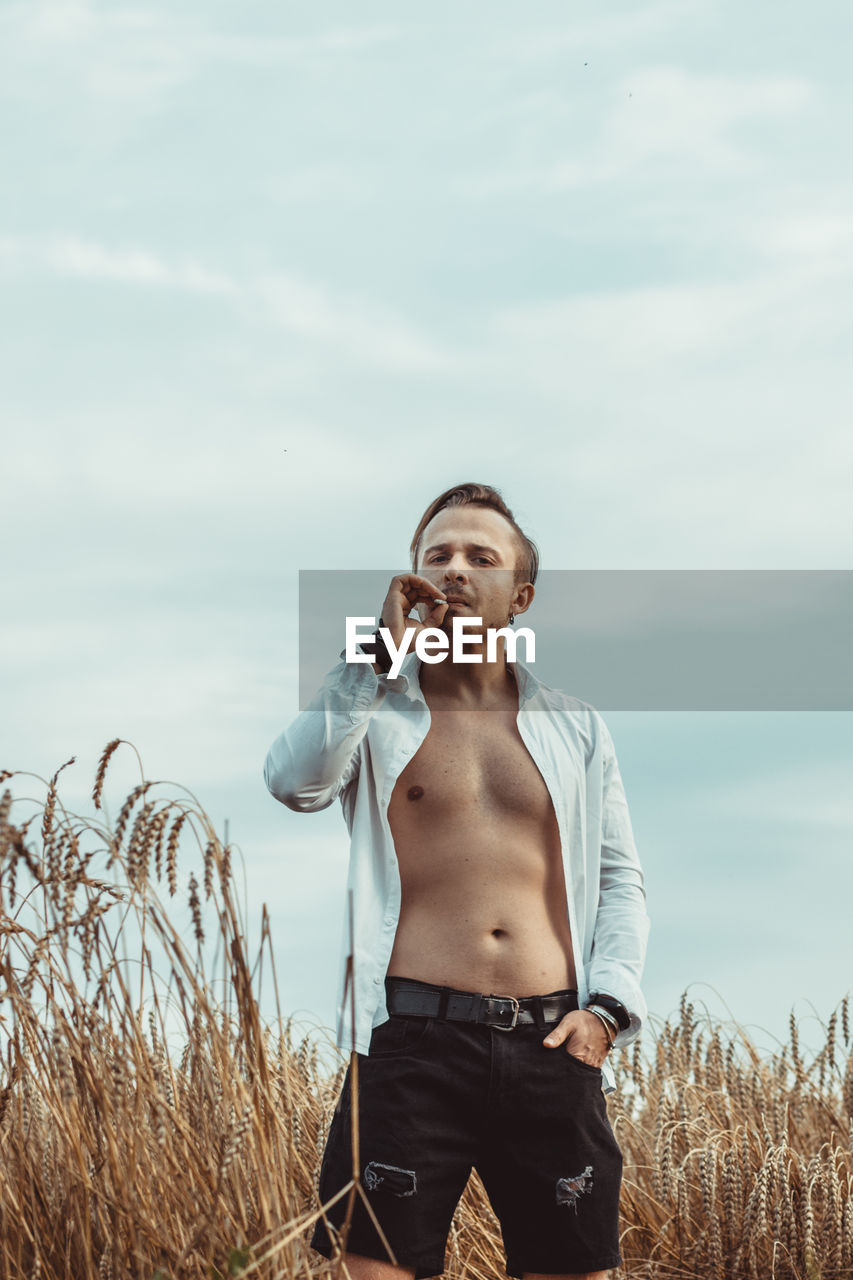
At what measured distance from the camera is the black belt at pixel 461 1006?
299cm

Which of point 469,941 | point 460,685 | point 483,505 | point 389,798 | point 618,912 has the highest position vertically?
point 483,505

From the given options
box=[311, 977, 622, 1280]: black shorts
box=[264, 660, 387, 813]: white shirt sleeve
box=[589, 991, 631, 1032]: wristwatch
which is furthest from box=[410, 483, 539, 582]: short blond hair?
box=[311, 977, 622, 1280]: black shorts

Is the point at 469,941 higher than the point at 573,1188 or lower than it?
higher

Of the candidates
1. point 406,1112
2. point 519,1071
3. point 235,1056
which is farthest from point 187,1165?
point 519,1071

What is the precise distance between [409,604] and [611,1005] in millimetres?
1032

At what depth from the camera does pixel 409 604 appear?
10.3 feet

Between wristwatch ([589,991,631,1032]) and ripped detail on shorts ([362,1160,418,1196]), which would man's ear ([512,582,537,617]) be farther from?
ripped detail on shorts ([362,1160,418,1196])

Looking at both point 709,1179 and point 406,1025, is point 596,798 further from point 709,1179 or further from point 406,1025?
point 709,1179

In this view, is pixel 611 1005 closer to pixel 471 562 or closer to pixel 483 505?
pixel 471 562

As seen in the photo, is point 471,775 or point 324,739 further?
point 471,775

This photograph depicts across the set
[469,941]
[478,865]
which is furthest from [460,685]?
[469,941]

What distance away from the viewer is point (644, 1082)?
5.81 meters

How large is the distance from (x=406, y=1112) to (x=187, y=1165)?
18.5 inches

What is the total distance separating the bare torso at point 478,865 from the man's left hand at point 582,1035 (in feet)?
0.28
